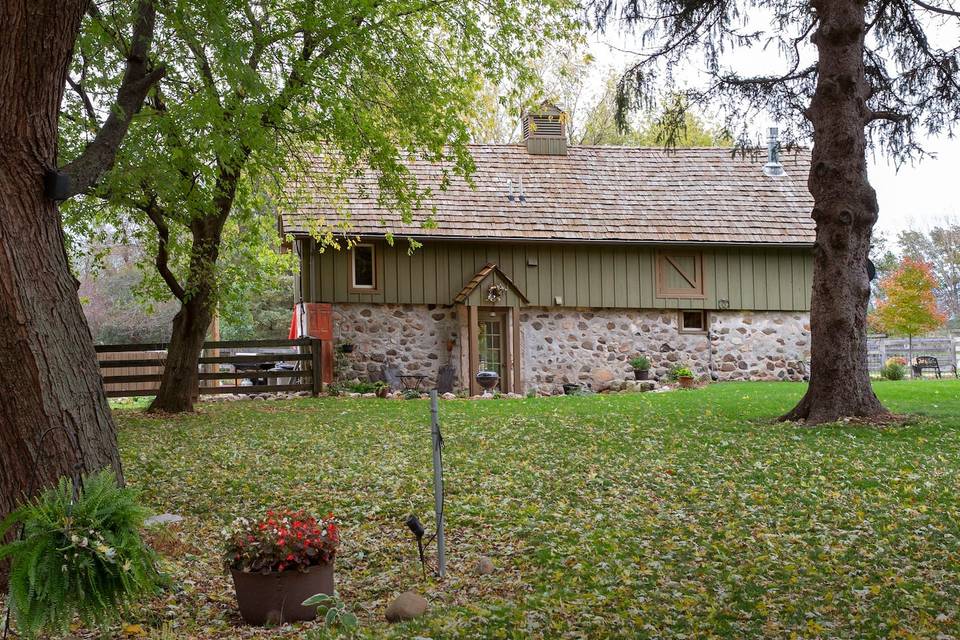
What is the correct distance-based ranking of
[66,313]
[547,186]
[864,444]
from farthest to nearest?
[547,186] → [864,444] → [66,313]

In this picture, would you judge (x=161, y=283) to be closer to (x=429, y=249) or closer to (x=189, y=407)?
(x=189, y=407)

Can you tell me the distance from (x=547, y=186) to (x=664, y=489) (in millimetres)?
14941

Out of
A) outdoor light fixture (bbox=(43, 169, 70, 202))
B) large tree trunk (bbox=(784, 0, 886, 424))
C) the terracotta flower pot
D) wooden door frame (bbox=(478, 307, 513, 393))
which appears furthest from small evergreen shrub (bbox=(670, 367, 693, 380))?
outdoor light fixture (bbox=(43, 169, 70, 202))

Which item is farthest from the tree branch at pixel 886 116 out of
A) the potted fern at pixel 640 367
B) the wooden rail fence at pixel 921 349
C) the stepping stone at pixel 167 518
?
the wooden rail fence at pixel 921 349

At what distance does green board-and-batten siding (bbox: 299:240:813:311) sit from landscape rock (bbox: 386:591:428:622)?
15133 mm

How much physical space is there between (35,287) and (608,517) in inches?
168

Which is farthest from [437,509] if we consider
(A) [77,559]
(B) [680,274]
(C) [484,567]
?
(B) [680,274]

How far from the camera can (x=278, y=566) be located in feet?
15.4

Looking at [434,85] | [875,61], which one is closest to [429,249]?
[434,85]

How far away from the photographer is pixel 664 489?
7.58 meters

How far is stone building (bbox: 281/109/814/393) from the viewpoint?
64.6 feet

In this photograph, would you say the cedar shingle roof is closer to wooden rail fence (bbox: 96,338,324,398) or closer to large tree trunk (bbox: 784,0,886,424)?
wooden rail fence (bbox: 96,338,324,398)

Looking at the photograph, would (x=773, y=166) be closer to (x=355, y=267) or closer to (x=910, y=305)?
(x=910, y=305)

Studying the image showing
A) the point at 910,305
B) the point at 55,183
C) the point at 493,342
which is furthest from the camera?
the point at 910,305
